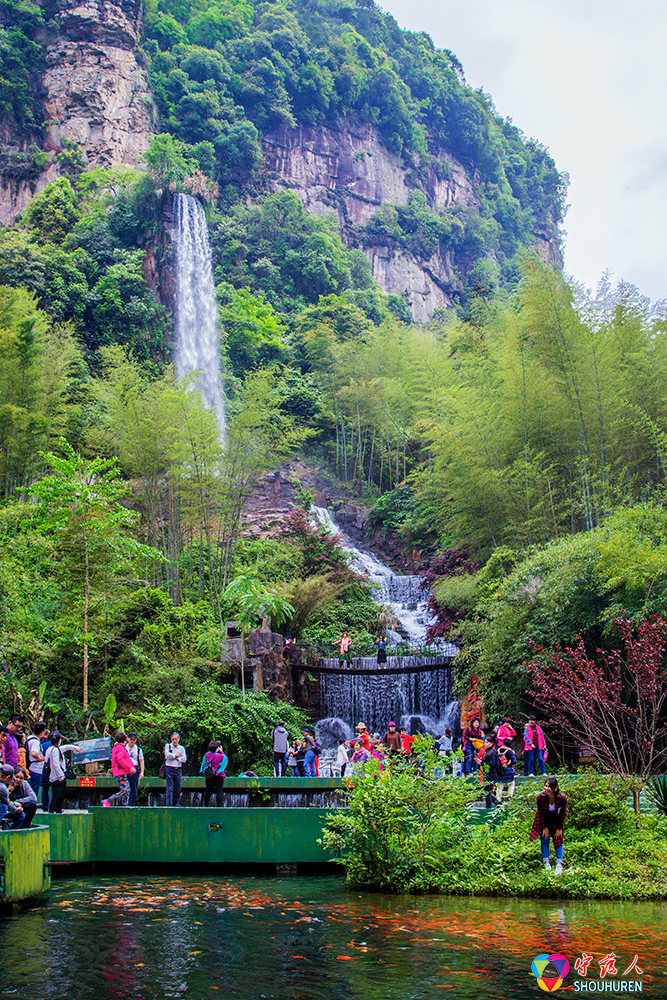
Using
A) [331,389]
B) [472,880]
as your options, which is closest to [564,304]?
[472,880]

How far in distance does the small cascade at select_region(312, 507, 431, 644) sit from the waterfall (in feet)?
30.3

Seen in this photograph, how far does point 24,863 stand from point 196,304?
3055 cm

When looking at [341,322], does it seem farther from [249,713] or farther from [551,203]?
[551,203]

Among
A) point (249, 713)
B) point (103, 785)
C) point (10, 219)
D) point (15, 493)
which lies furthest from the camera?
point (10, 219)

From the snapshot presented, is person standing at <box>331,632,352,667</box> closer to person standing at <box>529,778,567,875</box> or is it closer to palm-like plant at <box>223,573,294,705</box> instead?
palm-like plant at <box>223,573,294,705</box>

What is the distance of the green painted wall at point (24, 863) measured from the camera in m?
5.85

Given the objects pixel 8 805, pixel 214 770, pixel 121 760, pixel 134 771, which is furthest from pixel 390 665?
pixel 8 805

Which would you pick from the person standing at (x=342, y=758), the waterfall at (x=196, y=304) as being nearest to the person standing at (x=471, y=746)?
the person standing at (x=342, y=758)

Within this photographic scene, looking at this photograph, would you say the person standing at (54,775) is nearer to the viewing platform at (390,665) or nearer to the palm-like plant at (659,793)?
the palm-like plant at (659,793)

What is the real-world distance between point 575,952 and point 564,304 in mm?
13431

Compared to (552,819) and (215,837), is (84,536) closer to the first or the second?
(215,837)

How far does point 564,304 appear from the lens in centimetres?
1566

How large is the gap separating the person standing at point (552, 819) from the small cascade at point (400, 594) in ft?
43.3

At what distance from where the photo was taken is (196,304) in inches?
1341
